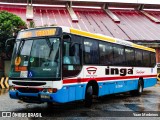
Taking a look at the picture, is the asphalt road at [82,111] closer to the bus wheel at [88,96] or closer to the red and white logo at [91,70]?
the bus wheel at [88,96]

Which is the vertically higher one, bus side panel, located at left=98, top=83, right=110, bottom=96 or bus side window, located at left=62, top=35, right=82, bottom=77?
bus side window, located at left=62, top=35, right=82, bottom=77

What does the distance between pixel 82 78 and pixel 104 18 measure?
3319 centimetres

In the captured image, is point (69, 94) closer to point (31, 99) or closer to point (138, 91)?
point (31, 99)

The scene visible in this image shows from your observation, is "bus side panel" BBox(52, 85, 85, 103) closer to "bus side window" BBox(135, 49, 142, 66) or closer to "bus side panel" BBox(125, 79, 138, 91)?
"bus side panel" BBox(125, 79, 138, 91)

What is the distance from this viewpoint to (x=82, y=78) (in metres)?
11.1

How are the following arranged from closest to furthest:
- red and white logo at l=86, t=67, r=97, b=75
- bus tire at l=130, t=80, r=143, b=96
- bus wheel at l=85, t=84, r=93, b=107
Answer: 1. bus wheel at l=85, t=84, r=93, b=107
2. red and white logo at l=86, t=67, r=97, b=75
3. bus tire at l=130, t=80, r=143, b=96

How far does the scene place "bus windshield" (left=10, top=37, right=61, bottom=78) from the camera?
9.79 meters

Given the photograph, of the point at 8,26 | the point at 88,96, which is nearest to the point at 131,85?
the point at 88,96

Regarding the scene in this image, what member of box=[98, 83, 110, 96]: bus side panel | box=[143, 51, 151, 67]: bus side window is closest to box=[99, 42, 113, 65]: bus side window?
box=[98, 83, 110, 96]: bus side panel


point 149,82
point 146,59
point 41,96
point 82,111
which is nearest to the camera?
point 41,96

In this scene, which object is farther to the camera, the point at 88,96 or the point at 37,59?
the point at 88,96

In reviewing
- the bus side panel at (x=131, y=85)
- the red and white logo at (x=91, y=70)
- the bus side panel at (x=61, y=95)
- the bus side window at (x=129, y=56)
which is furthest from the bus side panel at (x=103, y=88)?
the bus side panel at (x=61, y=95)

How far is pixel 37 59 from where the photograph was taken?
10047 mm

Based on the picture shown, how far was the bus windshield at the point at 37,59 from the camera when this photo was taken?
9.79m
